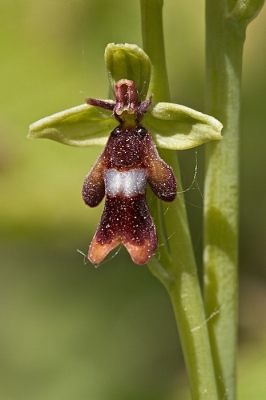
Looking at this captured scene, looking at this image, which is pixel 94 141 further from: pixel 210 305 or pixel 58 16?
pixel 58 16

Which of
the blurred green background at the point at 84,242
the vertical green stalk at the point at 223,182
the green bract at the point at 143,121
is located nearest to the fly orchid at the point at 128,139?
the green bract at the point at 143,121

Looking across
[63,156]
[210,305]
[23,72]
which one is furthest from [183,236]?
[23,72]

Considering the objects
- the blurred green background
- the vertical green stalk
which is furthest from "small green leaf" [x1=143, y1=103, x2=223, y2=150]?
the blurred green background

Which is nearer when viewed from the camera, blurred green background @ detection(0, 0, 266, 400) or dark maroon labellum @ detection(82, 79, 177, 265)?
dark maroon labellum @ detection(82, 79, 177, 265)

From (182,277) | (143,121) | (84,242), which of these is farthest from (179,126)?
(84,242)

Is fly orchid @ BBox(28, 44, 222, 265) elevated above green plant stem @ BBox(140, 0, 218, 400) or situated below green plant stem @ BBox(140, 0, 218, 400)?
above

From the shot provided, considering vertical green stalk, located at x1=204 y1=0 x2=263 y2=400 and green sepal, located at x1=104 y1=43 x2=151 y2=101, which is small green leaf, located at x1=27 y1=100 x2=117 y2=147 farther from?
vertical green stalk, located at x1=204 y1=0 x2=263 y2=400
